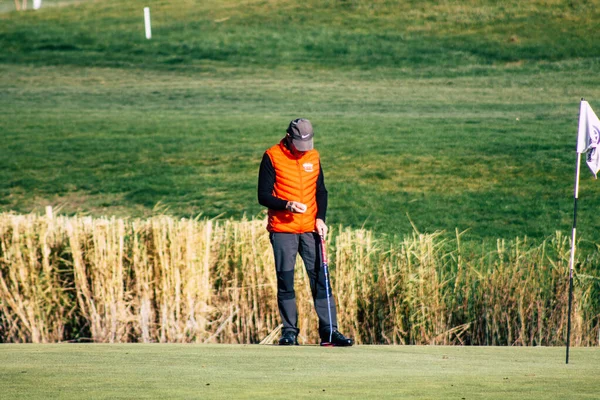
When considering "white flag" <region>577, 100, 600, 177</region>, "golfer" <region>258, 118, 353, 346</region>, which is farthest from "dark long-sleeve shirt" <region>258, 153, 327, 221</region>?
"white flag" <region>577, 100, 600, 177</region>

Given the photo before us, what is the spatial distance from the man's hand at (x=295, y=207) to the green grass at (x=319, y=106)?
9052mm

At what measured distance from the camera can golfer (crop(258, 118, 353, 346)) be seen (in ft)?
27.6

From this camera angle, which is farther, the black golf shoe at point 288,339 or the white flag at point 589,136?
the black golf shoe at point 288,339

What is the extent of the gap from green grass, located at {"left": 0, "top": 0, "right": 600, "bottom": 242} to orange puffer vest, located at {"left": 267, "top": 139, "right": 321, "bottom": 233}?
8795 mm

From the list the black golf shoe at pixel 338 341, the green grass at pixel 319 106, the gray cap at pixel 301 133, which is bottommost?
the green grass at pixel 319 106

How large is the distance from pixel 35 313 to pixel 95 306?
0.60 metres

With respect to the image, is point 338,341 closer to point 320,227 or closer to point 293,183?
point 320,227

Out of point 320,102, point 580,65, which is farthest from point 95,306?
point 580,65

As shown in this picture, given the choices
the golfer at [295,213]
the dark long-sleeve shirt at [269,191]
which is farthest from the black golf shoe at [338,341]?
the dark long-sleeve shirt at [269,191]

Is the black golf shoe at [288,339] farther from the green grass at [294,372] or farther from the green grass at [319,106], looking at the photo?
the green grass at [319,106]

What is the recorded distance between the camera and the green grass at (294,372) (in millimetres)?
5914

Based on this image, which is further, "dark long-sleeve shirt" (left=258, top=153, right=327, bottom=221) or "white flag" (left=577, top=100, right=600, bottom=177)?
"dark long-sleeve shirt" (left=258, top=153, right=327, bottom=221)

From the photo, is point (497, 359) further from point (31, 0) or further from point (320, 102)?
point (31, 0)

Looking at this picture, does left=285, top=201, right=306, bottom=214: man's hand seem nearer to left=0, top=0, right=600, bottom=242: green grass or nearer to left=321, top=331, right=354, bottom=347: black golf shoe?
left=321, top=331, right=354, bottom=347: black golf shoe
